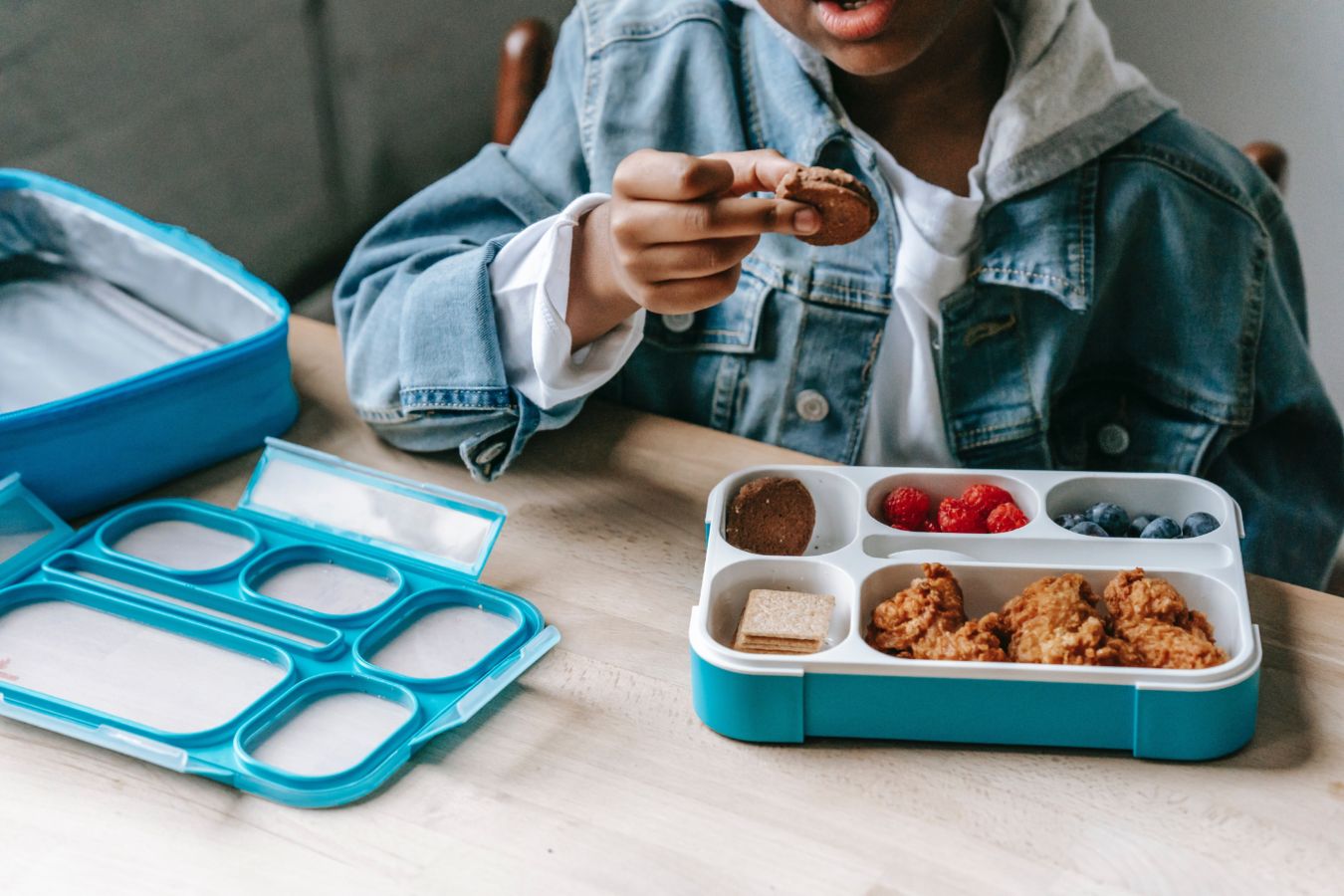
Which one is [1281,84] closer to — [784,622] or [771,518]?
[771,518]

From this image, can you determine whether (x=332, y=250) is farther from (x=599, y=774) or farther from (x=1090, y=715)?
(x=1090, y=715)

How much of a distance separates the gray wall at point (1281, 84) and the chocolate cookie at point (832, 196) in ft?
2.89

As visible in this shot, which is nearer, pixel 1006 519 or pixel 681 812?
pixel 681 812

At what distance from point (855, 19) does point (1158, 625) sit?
51cm

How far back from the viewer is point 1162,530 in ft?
2.97

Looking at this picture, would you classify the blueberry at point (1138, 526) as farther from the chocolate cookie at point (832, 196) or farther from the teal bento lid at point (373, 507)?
the teal bento lid at point (373, 507)

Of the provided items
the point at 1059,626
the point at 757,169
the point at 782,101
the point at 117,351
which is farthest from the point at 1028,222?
the point at 117,351

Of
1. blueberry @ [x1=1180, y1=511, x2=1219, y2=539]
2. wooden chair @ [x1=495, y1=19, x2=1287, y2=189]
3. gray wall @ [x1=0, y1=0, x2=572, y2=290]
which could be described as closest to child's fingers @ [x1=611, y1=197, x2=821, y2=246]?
blueberry @ [x1=1180, y1=511, x2=1219, y2=539]

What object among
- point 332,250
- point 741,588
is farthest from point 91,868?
point 332,250

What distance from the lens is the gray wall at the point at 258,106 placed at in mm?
1470

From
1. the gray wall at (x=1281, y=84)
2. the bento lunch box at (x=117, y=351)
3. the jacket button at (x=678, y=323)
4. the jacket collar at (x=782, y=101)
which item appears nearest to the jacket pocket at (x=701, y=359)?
the jacket button at (x=678, y=323)

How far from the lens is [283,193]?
1.83m

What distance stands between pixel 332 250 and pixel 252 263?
0.18 meters

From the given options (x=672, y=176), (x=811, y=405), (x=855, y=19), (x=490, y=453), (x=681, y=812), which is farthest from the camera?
(x=811, y=405)
